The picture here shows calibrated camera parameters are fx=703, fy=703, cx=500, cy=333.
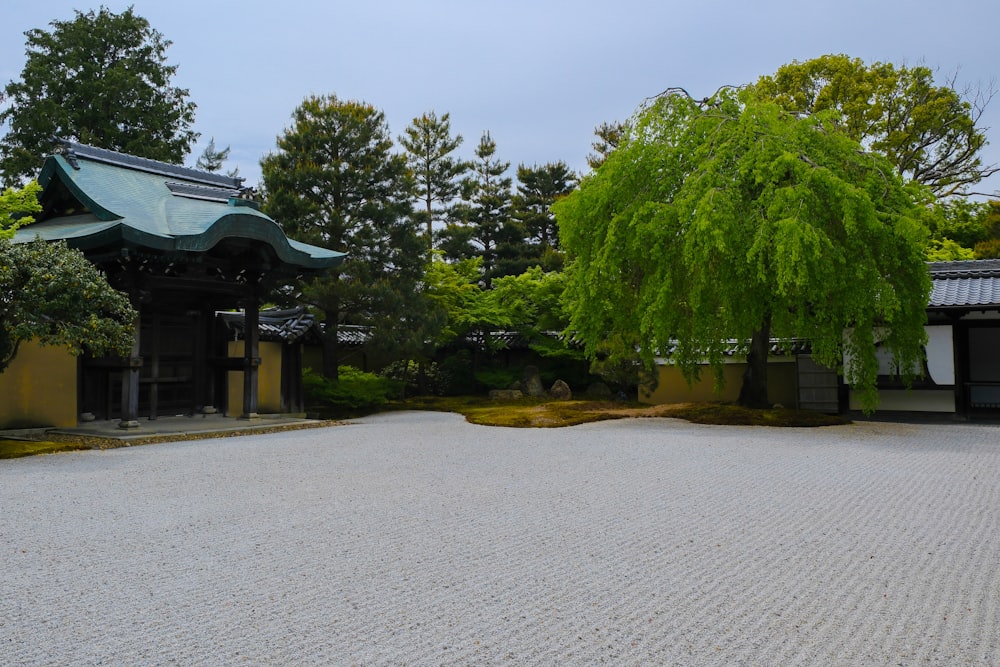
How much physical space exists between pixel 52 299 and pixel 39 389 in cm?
356

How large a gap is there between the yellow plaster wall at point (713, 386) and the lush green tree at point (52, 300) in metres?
10.8

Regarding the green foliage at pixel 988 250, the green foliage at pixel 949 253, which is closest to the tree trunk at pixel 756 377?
the green foliage at pixel 949 253

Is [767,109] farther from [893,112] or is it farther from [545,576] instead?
[893,112]

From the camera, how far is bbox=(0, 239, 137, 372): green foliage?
27.7 feet

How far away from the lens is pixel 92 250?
36.6 feet

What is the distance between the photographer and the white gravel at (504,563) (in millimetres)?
2867

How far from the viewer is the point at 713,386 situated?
16922 millimetres

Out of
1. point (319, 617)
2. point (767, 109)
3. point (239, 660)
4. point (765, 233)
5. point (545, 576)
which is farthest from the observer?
point (767, 109)

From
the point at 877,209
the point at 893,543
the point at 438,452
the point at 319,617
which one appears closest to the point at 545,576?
the point at 319,617

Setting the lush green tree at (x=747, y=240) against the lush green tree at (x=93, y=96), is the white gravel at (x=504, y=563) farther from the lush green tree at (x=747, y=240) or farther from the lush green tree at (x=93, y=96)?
the lush green tree at (x=93, y=96)

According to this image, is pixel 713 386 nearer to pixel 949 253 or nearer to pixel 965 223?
pixel 949 253

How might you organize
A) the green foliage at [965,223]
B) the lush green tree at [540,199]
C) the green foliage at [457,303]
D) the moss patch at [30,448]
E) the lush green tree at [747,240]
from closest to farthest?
the moss patch at [30,448]
the lush green tree at [747,240]
the green foliage at [457,303]
the green foliage at [965,223]
the lush green tree at [540,199]

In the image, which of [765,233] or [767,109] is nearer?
[765,233]

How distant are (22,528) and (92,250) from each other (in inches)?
294
